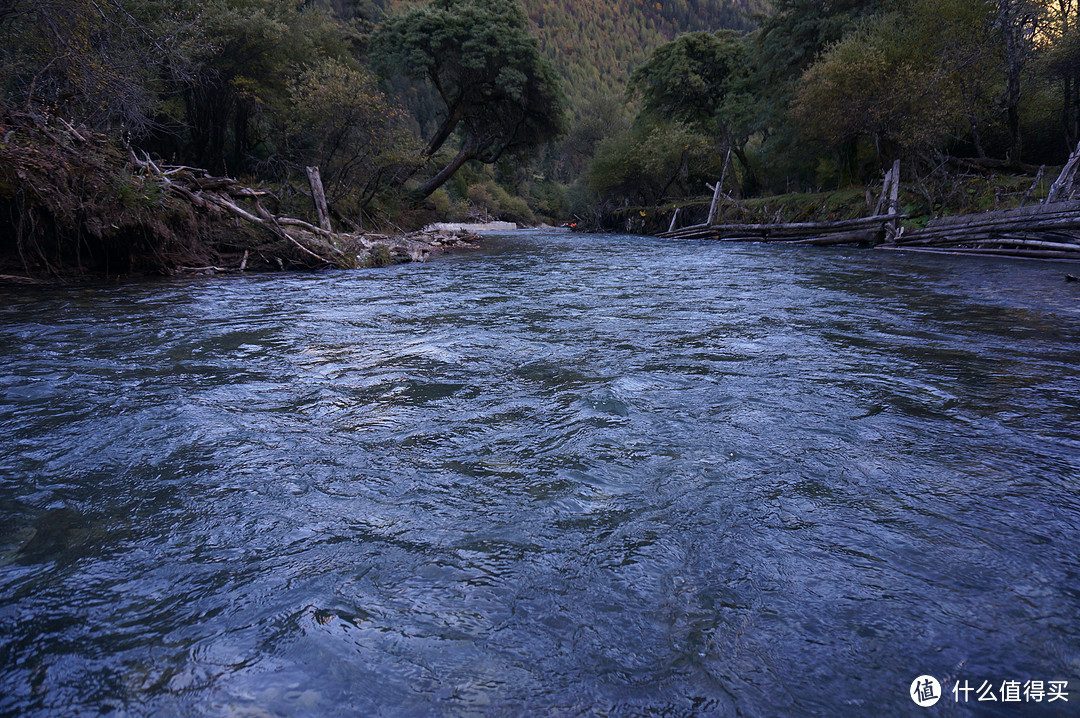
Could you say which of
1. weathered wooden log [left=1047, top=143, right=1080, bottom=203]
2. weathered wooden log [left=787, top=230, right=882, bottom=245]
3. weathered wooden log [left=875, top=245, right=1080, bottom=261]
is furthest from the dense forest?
weathered wooden log [left=1047, top=143, right=1080, bottom=203]

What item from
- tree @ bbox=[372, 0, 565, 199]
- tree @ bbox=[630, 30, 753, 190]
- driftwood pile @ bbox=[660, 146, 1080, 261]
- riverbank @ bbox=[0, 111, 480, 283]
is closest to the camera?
riverbank @ bbox=[0, 111, 480, 283]

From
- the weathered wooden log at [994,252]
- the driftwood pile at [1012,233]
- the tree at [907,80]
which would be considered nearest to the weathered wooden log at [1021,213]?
the driftwood pile at [1012,233]

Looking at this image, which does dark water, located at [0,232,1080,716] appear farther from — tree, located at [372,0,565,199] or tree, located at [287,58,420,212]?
tree, located at [372,0,565,199]

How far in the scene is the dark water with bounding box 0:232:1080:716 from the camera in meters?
1.67

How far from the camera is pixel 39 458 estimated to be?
3037 millimetres

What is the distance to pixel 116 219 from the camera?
952 centimetres

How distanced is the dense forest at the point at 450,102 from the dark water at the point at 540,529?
20.8 ft

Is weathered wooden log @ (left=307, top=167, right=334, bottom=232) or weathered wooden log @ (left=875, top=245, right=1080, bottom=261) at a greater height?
weathered wooden log @ (left=307, top=167, right=334, bottom=232)

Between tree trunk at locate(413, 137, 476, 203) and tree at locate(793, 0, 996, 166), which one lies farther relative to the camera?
tree trunk at locate(413, 137, 476, 203)

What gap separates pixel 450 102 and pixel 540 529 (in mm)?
30975

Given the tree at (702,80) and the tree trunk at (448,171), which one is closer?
the tree trunk at (448,171)

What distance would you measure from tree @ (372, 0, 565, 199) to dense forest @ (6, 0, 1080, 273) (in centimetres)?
11

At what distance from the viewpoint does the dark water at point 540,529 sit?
1.67 meters

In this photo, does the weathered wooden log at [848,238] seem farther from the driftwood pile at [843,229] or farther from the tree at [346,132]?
the tree at [346,132]
